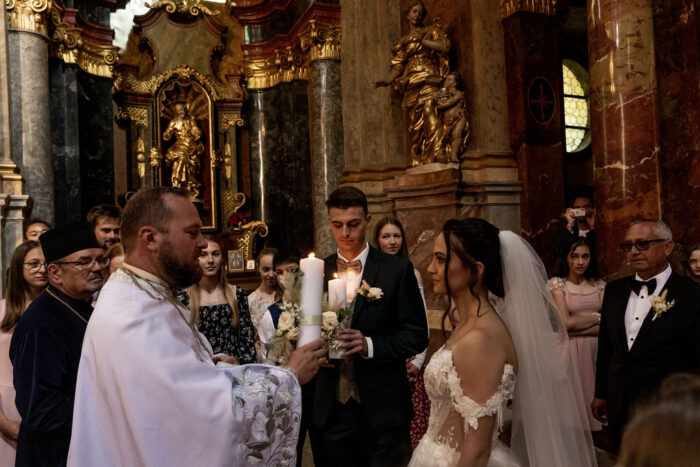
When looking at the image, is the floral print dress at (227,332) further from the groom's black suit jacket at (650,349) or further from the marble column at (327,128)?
the marble column at (327,128)

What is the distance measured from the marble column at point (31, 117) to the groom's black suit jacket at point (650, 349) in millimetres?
8704

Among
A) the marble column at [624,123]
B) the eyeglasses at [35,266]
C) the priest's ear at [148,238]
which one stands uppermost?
the marble column at [624,123]

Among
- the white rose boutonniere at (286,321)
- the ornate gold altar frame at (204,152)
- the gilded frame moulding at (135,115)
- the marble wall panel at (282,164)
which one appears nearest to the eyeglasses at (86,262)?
the white rose boutonniere at (286,321)

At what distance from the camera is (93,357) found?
2119 millimetres

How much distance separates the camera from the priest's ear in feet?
7.41

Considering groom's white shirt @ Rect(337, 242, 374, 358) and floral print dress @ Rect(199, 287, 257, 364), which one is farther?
floral print dress @ Rect(199, 287, 257, 364)

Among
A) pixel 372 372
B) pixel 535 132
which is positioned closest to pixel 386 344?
pixel 372 372

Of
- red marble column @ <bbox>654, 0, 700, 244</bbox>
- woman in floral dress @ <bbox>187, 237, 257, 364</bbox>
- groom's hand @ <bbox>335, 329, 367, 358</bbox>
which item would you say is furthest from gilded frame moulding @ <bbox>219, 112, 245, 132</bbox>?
groom's hand @ <bbox>335, 329, 367, 358</bbox>

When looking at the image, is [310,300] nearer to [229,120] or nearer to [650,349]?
[650,349]

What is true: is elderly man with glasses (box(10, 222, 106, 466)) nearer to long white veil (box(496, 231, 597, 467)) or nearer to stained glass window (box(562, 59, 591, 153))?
long white veil (box(496, 231, 597, 467))

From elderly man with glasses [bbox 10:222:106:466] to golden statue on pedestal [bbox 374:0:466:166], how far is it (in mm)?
5756

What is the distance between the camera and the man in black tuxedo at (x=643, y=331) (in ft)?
12.6

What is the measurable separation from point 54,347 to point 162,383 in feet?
3.05

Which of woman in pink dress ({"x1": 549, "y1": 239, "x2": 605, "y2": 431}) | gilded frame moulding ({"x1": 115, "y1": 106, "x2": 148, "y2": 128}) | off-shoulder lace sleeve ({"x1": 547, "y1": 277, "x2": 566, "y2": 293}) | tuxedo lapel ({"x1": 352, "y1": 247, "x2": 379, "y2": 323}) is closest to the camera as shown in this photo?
tuxedo lapel ({"x1": 352, "y1": 247, "x2": 379, "y2": 323})
